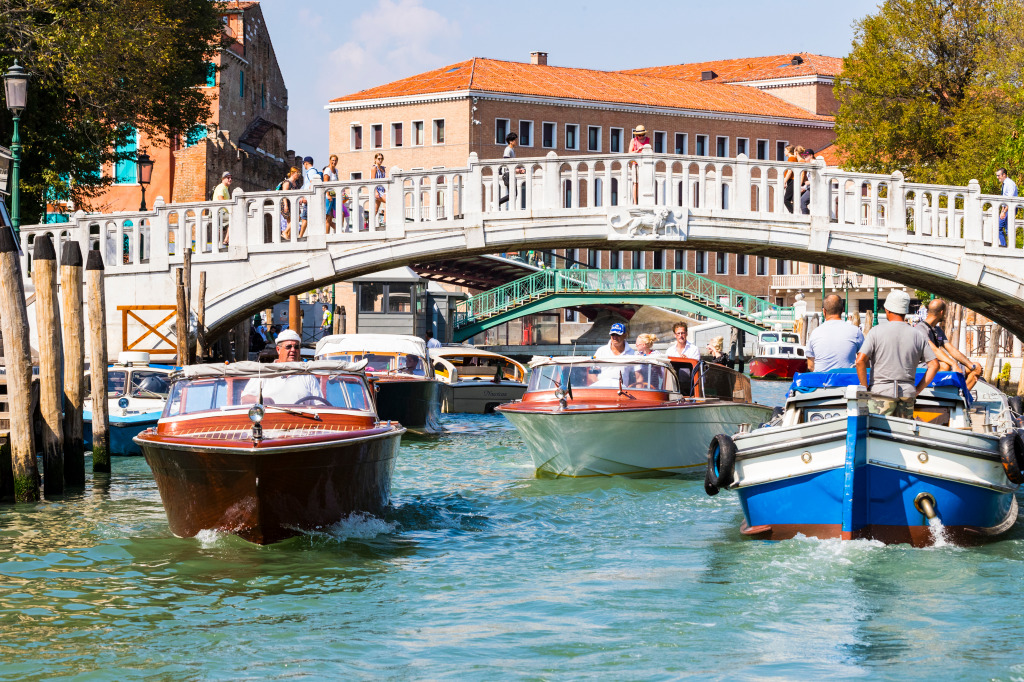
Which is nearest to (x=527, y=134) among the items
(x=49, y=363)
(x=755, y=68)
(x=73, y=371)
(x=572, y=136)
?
(x=572, y=136)

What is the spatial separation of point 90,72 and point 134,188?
547 inches

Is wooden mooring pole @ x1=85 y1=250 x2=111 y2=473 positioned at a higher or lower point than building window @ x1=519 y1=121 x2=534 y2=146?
lower

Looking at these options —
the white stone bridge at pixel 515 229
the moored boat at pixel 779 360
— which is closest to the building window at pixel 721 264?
the moored boat at pixel 779 360

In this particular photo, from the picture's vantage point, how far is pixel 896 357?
29.2 ft

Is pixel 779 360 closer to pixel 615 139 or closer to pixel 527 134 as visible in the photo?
pixel 527 134

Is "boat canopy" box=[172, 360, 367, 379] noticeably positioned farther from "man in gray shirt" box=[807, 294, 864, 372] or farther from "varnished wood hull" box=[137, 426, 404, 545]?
"man in gray shirt" box=[807, 294, 864, 372]

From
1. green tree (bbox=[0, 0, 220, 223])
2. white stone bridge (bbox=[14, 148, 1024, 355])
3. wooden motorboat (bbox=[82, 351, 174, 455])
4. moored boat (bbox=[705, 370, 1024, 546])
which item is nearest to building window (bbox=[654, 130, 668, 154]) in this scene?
green tree (bbox=[0, 0, 220, 223])

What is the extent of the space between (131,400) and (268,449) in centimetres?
706

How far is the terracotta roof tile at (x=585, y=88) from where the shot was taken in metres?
48.3

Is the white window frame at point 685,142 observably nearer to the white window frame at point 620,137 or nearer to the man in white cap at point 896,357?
the white window frame at point 620,137

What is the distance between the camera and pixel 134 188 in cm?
3159

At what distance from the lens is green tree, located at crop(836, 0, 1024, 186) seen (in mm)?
27984

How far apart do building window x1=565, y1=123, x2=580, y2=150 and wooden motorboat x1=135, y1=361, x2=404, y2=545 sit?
40363mm

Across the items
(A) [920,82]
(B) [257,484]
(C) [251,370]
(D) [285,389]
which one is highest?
(A) [920,82]
